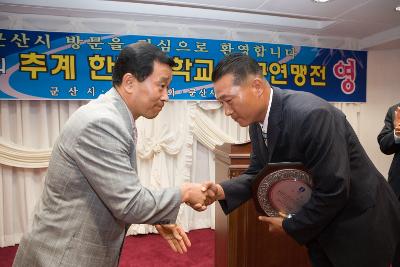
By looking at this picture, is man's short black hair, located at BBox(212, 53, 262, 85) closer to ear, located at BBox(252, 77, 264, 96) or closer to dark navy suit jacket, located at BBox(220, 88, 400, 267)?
ear, located at BBox(252, 77, 264, 96)

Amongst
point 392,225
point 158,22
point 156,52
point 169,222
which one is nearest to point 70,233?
point 169,222

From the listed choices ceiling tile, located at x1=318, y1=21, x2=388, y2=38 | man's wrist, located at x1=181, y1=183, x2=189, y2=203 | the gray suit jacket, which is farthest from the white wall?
the gray suit jacket

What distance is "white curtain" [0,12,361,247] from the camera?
3215 mm

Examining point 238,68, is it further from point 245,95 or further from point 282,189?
point 282,189

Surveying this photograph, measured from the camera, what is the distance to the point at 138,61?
4.02 ft

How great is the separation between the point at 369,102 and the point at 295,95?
381cm

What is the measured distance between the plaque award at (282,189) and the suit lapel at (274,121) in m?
0.09

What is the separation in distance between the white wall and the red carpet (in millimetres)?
2727

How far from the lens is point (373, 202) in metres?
1.21

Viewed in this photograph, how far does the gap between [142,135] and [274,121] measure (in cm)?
246

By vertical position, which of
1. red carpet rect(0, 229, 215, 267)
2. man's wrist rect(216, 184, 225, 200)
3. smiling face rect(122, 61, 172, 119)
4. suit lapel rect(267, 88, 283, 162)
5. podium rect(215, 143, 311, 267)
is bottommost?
red carpet rect(0, 229, 215, 267)

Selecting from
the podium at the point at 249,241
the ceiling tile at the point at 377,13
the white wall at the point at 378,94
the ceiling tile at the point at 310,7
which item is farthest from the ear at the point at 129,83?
the white wall at the point at 378,94

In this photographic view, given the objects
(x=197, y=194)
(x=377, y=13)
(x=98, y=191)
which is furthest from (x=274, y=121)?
(x=377, y=13)

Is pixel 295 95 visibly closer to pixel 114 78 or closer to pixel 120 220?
pixel 114 78
